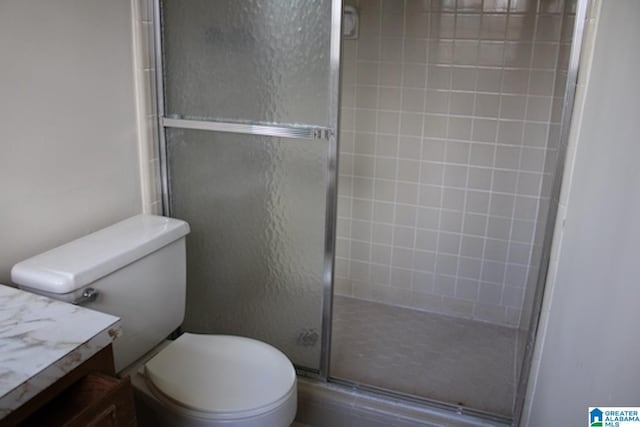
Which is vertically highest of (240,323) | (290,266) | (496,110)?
(496,110)

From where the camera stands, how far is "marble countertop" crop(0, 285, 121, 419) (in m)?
1.01

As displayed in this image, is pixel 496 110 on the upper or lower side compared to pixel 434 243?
upper

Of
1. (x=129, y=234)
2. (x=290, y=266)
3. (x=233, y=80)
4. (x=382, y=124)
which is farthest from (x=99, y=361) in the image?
(x=382, y=124)

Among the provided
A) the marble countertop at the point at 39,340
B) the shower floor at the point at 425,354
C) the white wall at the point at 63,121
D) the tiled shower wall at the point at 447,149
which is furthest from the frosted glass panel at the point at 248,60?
the shower floor at the point at 425,354

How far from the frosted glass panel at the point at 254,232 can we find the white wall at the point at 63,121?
0.79 ft

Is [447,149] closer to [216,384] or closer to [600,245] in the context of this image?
[600,245]

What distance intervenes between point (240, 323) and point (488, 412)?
3.12ft

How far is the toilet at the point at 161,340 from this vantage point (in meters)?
1.49

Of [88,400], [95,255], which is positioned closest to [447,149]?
[95,255]

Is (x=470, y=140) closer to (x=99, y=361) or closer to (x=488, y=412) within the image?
(x=488, y=412)

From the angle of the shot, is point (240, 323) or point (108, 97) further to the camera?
point (240, 323)

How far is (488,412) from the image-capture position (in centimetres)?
204

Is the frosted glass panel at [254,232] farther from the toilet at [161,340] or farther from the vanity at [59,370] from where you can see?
the vanity at [59,370]

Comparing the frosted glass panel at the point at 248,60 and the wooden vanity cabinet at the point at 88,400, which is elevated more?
the frosted glass panel at the point at 248,60
